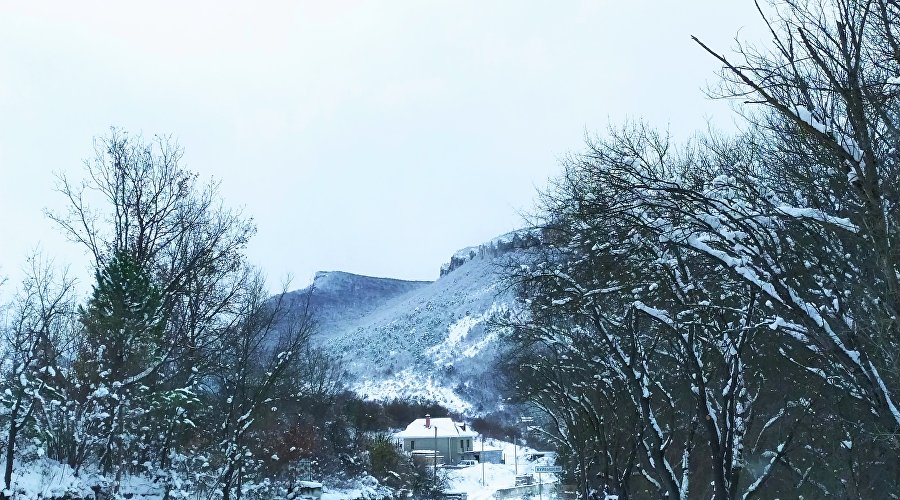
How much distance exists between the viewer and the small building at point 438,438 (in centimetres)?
9112

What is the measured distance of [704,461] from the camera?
90.1 feet

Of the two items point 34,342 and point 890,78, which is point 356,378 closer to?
point 34,342

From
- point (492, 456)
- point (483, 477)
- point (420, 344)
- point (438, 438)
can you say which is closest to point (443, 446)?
point (438, 438)

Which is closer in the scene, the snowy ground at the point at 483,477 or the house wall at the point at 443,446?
the snowy ground at the point at 483,477

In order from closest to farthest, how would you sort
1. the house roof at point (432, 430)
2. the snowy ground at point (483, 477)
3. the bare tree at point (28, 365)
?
the bare tree at point (28, 365) → the snowy ground at point (483, 477) → the house roof at point (432, 430)

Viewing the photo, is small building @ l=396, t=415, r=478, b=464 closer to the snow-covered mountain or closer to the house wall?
the house wall

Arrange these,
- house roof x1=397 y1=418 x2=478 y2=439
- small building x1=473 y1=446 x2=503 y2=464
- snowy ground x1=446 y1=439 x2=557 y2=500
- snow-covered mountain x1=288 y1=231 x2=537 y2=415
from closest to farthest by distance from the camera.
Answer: snowy ground x1=446 y1=439 x2=557 y2=500 → house roof x1=397 y1=418 x2=478 y2=439 → small building x1=473 y1=446 x2=503 y2=464 → snow-covered mountain x1=288 y1=231 x2=537 y2=415

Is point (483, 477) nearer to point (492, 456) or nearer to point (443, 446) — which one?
point (443, 446)

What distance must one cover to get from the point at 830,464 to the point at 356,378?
13480 centimetres

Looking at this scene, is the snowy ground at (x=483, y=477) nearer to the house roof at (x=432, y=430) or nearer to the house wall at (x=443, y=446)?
the house wall at (x=443, y=446)

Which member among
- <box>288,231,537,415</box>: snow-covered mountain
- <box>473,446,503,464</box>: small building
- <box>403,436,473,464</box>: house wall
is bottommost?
<box>473,446,503,464</box>: small building

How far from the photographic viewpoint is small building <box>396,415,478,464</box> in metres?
91.1

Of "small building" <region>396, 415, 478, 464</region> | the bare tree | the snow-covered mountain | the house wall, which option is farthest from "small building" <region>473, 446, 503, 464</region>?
the bare tree

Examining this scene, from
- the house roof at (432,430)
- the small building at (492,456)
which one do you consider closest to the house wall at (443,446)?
the house roof at (432,430)
